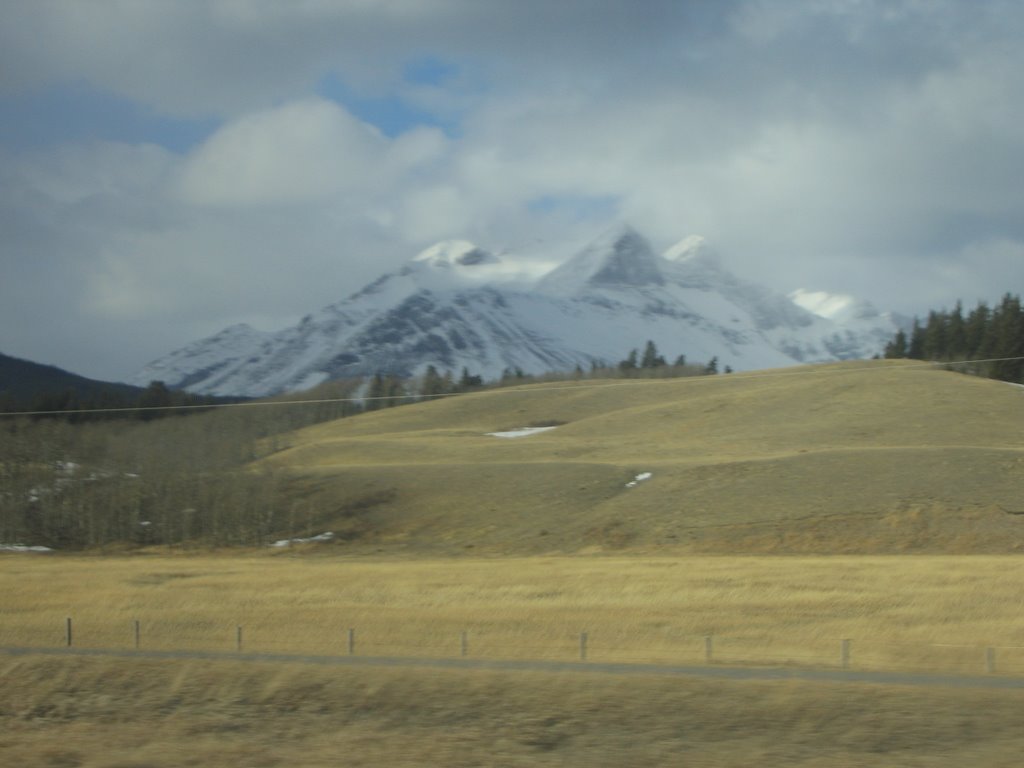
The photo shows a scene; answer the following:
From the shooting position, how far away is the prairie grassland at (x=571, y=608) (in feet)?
93.2

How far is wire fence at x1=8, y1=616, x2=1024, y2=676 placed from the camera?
25047mm

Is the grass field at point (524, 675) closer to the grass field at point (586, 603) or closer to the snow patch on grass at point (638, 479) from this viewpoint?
the grass field at point (586, 603)

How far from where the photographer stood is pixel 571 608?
37875mm

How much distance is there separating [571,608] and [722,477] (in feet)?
131

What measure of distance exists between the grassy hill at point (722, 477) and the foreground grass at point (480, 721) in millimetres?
43489

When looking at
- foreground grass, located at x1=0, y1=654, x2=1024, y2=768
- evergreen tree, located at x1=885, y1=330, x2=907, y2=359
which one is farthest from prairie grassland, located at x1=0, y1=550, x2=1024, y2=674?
evergreen tree, located at x1=885, y1=330, x2=907, y2=359

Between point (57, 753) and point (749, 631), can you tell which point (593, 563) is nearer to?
point (749, 631)

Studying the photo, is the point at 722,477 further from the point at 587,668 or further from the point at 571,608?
the point at 587,668

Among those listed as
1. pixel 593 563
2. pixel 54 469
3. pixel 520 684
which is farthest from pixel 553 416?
pixel 520 684

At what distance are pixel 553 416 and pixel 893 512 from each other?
8201cm

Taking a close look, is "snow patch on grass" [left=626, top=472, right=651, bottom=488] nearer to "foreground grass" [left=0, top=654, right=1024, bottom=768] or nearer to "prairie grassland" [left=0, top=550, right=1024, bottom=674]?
"prairie grassland" [left=0, top=550, right=1024, bottom=674]

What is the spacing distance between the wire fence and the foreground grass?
479 cm

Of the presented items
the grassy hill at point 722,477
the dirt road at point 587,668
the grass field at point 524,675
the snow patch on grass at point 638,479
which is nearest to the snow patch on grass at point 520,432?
the grassy hill at point 722,477

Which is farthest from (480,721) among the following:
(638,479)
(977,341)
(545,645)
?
(977,341)
